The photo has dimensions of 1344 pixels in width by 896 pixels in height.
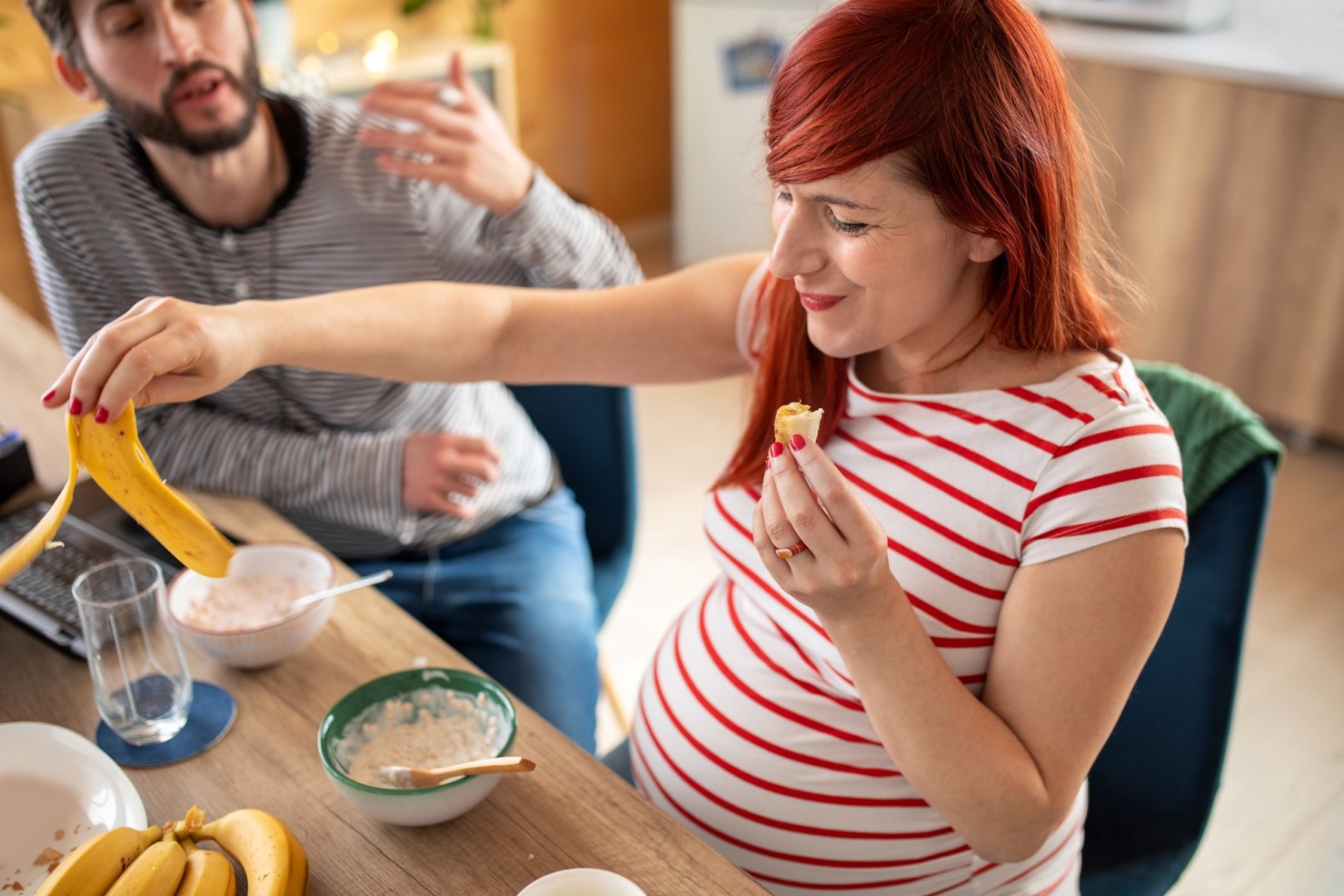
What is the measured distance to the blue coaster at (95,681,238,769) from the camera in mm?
1103

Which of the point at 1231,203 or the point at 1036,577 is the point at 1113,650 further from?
the point at 1231,203

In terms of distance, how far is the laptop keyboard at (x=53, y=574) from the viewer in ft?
4.18

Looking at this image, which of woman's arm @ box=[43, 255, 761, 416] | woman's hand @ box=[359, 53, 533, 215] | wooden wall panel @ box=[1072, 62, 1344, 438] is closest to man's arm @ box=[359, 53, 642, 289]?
woman's hand @ box=[359, 53, 533, 215]

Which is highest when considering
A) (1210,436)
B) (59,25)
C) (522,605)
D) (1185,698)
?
(59,25)

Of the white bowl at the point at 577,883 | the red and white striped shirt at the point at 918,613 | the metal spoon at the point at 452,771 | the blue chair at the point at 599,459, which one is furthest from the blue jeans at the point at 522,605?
the white bowl at the point at 577,883

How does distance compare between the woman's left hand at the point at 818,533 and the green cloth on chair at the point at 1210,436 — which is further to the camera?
the green cloth on chair at the point at 1210,436

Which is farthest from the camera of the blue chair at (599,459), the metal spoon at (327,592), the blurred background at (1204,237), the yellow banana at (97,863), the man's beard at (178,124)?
the blurred background at (1204,237)

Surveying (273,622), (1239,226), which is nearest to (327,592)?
(273,622)

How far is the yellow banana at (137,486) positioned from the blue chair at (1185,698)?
983 mm

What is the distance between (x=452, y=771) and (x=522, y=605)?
68cm

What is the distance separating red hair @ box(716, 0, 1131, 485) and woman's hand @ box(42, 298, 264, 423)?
532 millimetres

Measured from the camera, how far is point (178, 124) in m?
1.62

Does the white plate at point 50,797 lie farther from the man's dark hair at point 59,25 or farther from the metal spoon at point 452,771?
the man's dark hair at point 59,25

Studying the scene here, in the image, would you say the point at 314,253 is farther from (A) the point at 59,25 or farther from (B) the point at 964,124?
(B) the point at 964,124
